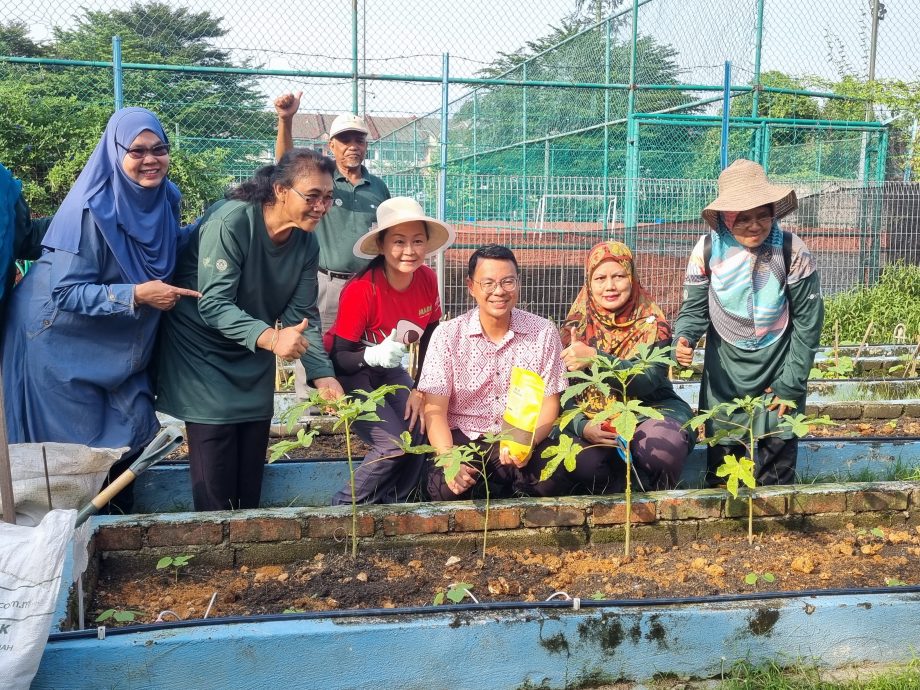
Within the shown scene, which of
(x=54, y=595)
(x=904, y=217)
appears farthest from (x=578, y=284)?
(x=54, y=595)

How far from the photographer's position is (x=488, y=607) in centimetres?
253

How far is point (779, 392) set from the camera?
390cm

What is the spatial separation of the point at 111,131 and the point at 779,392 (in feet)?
9.68

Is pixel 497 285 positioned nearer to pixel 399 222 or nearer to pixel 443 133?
pixel 399 222

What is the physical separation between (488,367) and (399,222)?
0.71 m

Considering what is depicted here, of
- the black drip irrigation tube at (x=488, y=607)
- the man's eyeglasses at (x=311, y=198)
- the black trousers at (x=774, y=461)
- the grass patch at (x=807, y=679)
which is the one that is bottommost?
the grass patch at (x=807, y=679)

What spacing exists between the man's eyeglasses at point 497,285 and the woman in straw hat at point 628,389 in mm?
391

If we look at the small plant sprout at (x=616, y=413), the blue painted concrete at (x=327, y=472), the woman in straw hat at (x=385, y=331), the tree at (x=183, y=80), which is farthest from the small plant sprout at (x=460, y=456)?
the tree at (x=183, y=80)

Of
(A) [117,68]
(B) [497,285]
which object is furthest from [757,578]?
(A) [117,68]

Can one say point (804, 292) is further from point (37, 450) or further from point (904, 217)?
point (904, 217)

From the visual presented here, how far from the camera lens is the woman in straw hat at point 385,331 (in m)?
3.72

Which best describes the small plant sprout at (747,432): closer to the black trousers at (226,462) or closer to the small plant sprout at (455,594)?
the small plant sprout at (455,594)

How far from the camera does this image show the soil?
2842 mm

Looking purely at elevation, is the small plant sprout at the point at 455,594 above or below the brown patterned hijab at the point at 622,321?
below
